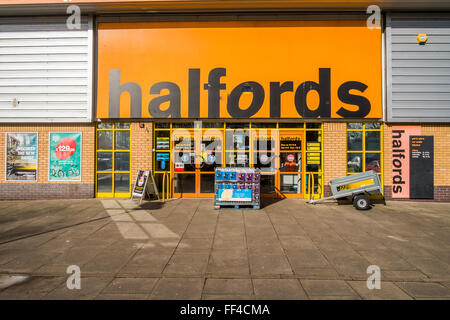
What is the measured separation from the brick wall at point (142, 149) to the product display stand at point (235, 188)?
11.6 ft

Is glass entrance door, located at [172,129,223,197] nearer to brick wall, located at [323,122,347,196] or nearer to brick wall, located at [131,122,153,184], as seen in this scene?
brick wall, located at [131,122,153,184]

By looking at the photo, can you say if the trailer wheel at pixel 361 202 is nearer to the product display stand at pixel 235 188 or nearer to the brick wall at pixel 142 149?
the product display stand at pixel 235 188

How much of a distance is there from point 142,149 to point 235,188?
14.7ft

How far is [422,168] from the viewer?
10375 mm

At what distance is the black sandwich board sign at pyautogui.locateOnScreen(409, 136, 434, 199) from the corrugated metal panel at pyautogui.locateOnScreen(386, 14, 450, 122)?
0.97 metres

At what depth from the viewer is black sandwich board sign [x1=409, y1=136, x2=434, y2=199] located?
10.4 meters

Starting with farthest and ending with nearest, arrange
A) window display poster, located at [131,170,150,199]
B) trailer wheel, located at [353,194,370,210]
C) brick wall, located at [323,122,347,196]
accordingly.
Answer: brick wall, located at [323,122,347,196] → window display poster, located at [131,170,150,199] → trailer wheel, located at [353,194,370,210]

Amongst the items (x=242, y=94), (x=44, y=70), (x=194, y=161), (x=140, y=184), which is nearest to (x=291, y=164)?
(x=242, y=94)

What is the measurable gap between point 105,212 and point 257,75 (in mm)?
7691

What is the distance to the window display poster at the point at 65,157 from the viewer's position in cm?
1067

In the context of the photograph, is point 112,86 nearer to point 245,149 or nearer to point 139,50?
point 139,50

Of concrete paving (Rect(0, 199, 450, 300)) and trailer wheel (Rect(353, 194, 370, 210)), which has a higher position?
trailer wheel (Rect(353, 194, 370, 210))

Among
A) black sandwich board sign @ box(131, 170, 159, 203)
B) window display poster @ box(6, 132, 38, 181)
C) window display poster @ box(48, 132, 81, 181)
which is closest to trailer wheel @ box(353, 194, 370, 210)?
black sandwich board sign @ box(131, 170, 159, 203)
